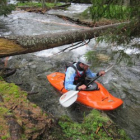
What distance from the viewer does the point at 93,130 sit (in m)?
2.47

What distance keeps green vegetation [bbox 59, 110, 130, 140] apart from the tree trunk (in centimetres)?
165

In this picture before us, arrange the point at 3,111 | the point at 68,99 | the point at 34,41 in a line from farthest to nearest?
1. the point at 68,99
2. the point at 34,41
3. the point at 3,111

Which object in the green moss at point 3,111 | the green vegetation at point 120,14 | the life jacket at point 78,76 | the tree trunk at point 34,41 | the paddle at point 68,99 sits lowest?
the paddle at point 68,99

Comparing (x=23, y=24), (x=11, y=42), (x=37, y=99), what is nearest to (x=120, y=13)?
(x=11, y=42)

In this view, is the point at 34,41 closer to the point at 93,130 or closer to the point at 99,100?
the point at 99,100

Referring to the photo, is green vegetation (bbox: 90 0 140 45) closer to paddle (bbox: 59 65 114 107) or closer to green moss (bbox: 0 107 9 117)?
paddle (bbox: 59 65 114 107)

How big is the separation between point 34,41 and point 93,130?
2091mm

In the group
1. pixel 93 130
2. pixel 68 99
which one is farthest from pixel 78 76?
pixel 93 130

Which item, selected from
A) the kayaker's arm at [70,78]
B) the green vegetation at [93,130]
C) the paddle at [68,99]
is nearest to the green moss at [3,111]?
the green vegetation at [93,130]

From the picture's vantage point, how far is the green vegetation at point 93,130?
93.0 inches

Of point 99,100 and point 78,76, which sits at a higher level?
point 78,76

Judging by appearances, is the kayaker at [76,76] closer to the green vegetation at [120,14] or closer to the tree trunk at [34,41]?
the tree trunk at [34,41]

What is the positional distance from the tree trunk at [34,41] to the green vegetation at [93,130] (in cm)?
165

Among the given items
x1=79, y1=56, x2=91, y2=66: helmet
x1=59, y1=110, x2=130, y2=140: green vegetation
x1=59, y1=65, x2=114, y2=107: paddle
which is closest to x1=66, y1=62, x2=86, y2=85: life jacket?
x1=59, y1=65, x2=114, y2=107: paddle
